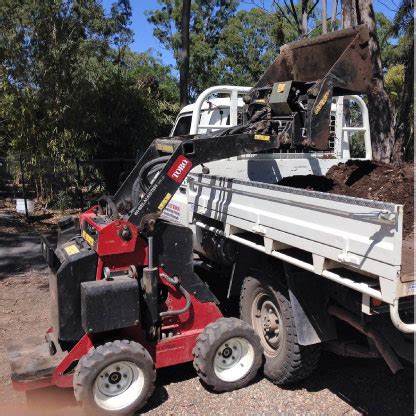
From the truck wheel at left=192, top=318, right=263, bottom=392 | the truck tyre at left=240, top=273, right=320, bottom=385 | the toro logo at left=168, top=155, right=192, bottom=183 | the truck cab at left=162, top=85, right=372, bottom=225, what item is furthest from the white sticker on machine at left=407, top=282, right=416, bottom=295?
the truck cab at left=162, top=85, right=372, bottom=225

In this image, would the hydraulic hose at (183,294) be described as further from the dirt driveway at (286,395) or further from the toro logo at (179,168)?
the toro logo at (179,168)

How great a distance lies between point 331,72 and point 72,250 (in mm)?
2707

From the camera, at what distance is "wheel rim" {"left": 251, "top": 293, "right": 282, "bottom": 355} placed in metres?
4.22

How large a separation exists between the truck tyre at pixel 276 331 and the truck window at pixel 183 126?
4.51 metres

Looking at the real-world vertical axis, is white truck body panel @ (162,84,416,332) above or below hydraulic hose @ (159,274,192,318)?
above

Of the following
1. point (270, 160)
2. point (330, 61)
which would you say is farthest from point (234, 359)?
point (330, 61)

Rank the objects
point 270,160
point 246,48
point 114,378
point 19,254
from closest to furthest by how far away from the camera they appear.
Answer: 1. point 114,378
2. point 270,160
3. point 19,254
4. point 246,48

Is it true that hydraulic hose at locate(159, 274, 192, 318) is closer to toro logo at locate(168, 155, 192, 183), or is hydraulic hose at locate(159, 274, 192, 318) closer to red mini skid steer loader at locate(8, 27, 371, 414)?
red mini skid steer loader at locate(8, 27, 371, 414)

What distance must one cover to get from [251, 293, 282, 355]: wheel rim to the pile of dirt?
123 cm

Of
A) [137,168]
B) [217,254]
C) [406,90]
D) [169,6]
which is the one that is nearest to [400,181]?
[217,254]

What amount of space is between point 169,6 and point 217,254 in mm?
35307

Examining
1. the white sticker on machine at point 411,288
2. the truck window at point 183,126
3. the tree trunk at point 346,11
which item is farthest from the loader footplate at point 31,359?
the tree trunk at point 346,11

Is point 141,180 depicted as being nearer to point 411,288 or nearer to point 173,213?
point 173,213

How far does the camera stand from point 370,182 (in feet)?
15.5
